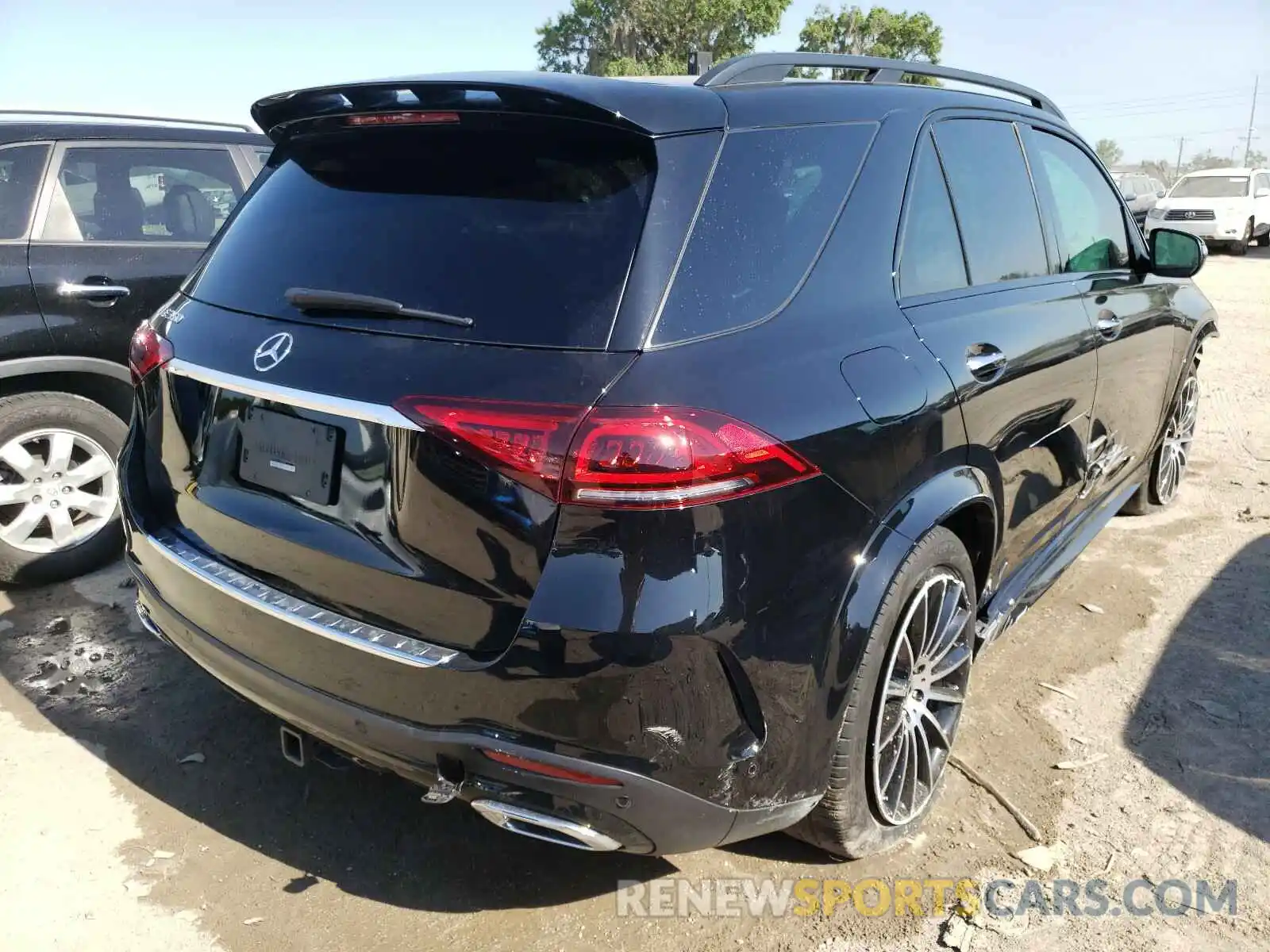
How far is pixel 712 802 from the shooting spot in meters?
1.92

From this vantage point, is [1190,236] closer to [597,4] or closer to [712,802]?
[712,802]

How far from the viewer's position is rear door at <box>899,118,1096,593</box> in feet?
8.29

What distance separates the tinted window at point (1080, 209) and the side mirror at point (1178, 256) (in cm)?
18

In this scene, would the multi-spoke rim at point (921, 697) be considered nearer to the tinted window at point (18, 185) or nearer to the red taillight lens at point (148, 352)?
the red taillight lens at point (148, 352)

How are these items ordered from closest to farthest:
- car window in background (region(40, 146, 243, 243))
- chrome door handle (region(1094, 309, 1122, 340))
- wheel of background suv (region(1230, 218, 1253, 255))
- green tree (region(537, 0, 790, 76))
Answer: chrome door handle (region(1094, 309, 1122, 340))
car window in background (region(40, 146, 243, 243))
wheel of background suv (region(1230, 218, 1253, 255))
green tree (region(537, 0, 790, 76))

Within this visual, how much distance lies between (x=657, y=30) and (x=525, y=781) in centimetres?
4709

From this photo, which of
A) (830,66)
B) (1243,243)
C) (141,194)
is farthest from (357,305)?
(1243,243)

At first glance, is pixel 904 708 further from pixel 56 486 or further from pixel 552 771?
pixel 56 486

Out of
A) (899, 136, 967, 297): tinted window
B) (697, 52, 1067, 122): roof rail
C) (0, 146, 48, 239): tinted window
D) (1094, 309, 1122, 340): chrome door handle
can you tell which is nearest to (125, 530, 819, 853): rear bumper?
(899, 136, 967, 297): tinted window

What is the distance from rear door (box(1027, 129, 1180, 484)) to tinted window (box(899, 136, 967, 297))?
891 millimetres

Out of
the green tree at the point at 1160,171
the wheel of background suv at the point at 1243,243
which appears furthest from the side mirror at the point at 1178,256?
the green tree at the point at 1160,171

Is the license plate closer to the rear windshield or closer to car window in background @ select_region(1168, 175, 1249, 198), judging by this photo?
the rear windshield

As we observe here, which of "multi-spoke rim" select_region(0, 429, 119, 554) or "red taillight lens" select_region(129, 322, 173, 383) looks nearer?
"red taillight lens" select_region(129, 322, 173, 383)

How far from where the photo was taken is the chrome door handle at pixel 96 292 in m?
3.97
